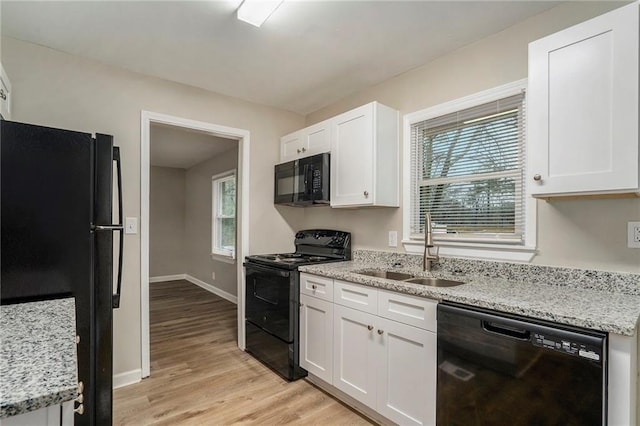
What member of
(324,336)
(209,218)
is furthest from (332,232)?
(209,218)

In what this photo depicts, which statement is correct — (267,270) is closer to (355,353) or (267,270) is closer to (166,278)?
(355,353)

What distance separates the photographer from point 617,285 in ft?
5.09

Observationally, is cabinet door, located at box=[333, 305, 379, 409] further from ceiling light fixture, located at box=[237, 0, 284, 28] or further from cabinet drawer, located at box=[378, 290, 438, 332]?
ceiling light fixture, located at box=[237, 0, 284, 28]

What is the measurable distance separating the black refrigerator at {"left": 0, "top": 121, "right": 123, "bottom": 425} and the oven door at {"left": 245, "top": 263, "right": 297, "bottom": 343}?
1273mm

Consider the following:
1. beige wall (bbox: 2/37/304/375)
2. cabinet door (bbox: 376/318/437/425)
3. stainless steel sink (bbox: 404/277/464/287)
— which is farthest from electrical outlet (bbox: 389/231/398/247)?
beige wall (bbox: 2/37/304/375)

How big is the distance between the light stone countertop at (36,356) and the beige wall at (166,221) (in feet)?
19.2

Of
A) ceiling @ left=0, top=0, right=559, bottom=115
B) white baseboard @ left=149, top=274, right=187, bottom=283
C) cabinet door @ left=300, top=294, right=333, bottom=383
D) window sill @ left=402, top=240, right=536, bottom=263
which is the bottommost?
white baseboard @ left=149, top=274, right=187, bottom=283

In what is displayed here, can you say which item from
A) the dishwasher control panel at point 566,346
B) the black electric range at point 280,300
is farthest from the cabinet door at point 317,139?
the dishwasher control panel at point 566,346

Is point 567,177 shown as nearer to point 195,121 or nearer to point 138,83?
point 195,121

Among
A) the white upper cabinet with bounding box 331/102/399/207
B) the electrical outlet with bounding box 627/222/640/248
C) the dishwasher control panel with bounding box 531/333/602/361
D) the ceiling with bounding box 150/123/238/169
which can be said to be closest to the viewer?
the dishwasher control panel with bounding box 531/333/602/361

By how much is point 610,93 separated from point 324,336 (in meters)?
2.04

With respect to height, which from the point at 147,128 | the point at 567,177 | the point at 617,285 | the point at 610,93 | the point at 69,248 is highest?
the point at 147,128

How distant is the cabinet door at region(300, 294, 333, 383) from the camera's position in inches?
88.4

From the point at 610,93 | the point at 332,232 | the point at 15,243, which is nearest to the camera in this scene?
the point at 15,243
